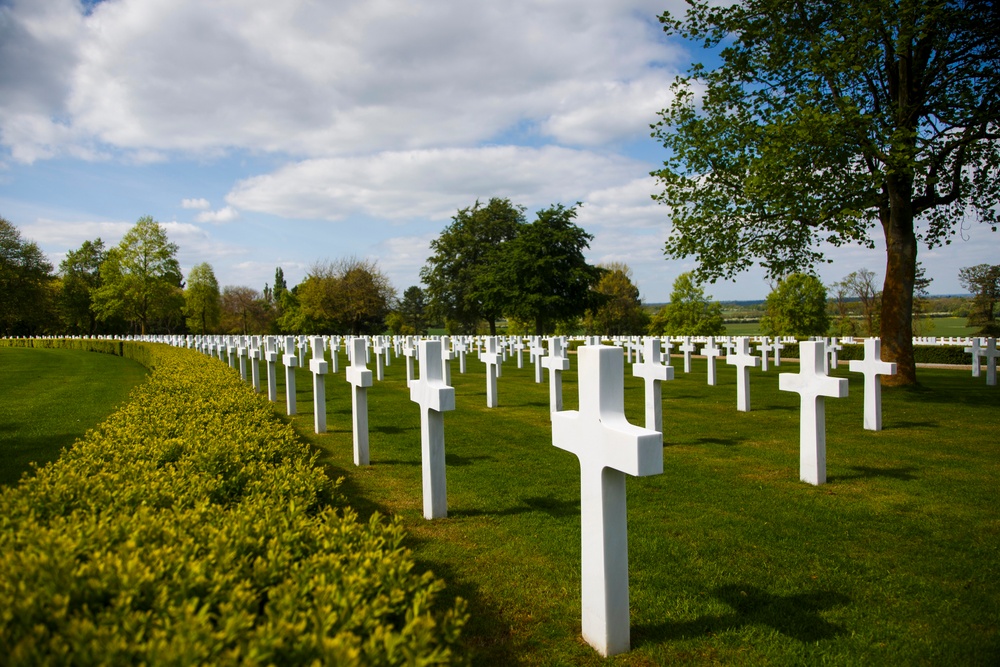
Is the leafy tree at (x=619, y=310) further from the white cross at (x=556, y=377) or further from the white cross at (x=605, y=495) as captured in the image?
the white cross at (x=605, y=495)

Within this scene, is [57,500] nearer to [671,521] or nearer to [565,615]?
[565,615]

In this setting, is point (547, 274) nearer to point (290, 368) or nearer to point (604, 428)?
point (290, 368)

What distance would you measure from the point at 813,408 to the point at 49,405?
1445 centimetres

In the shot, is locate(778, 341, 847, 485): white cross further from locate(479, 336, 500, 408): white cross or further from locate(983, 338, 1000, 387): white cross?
locate(983, 338, 1000, 387): white cross

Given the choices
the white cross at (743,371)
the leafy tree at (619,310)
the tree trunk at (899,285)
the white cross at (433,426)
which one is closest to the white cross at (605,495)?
the white cross at (433,426)

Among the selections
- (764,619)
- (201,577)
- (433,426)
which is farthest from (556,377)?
(201,577)

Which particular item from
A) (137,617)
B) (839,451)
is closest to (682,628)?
(137,617)

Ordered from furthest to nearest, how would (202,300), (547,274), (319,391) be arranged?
(202,300) → (547,274) → (319,391)

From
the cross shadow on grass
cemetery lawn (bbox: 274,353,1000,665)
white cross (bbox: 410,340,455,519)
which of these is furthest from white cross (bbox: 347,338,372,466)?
the cross shadow on grass

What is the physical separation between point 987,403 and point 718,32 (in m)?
10.3

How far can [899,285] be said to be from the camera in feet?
47.2

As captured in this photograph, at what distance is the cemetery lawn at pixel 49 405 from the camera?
8391mm

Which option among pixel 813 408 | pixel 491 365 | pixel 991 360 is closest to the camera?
pixel 813 408

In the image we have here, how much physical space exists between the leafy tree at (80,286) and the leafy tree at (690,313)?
57.9 meters
